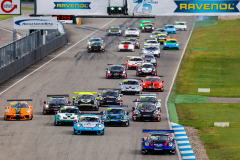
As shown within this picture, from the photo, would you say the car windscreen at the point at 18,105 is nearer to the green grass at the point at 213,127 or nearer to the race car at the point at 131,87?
the green grass at the point at 213,127

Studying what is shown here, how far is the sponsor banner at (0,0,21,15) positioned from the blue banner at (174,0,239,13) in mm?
15856

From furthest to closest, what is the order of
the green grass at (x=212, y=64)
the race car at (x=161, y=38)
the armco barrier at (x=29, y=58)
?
the race car at (x=161, y=38)
the armco barrier at (x=29, y=58)
the green grass at (x=212, y=64)

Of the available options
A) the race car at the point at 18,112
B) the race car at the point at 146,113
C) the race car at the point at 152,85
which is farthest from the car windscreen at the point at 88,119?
the race car at the point at 152,85

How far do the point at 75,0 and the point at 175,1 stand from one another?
7.63 m

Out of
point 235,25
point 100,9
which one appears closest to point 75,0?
point 100,9

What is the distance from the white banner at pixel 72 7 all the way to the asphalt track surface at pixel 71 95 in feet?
22.3

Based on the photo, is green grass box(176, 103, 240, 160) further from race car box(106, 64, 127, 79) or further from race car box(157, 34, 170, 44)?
race car box(157, 34, 170, 44)

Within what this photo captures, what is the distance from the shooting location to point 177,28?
9994cm

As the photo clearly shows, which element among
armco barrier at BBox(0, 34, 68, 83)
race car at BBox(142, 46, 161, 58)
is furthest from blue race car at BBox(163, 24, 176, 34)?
race car at BBox(142, 46, 161, 58)

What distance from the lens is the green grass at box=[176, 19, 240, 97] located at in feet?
160

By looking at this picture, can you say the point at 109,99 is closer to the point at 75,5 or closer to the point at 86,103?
the point at 86,103

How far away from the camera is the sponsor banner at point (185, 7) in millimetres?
38938

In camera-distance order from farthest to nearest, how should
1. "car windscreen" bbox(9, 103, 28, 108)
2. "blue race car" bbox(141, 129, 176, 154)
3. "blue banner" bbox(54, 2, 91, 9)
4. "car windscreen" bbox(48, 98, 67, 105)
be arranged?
"blue banner" bbox(54, 2, 91, 9) → "car windscreen" bbox(48, 98, 67, 105) → "car windscreen" bbox(9, 103, 28, 108) → "blue race car" bbox(141, 129, 176, 154)

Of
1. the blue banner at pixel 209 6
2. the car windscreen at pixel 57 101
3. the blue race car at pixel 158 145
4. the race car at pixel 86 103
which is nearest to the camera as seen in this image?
the blue race car at pixel 158 145
